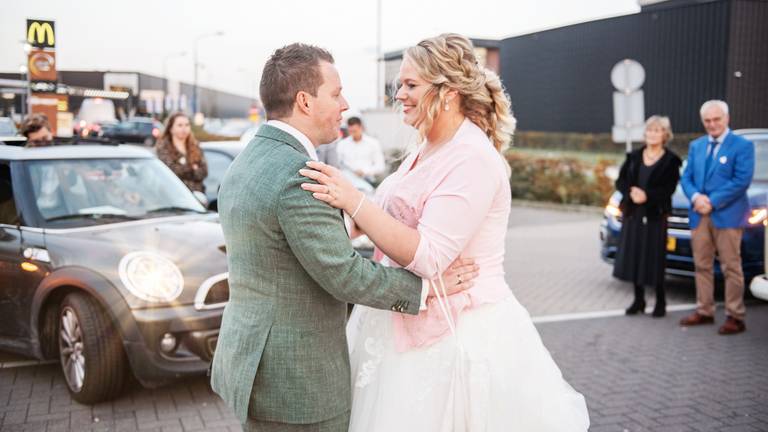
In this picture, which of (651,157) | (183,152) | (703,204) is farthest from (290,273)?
(183,152)

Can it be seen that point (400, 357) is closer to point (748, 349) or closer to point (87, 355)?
point (87, 355)

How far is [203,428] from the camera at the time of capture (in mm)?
4484

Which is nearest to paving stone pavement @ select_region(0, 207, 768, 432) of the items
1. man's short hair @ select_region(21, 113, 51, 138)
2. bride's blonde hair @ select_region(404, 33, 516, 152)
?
bride's blonde hair @ select_region(404, 33, 516, 152)

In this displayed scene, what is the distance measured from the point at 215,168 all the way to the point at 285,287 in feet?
24.7

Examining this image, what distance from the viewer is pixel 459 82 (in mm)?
2527

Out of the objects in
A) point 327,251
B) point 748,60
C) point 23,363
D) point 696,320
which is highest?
point 748,60

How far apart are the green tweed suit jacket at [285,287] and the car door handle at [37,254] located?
3094 mm

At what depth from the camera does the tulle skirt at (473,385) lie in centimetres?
248

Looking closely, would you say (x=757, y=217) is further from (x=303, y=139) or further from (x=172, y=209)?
(x=303, y=139)

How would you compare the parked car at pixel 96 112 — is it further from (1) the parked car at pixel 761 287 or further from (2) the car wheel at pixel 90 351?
(1) the parked car at pixel 761 287

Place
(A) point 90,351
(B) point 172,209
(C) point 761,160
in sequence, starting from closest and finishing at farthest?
1. (A) point 90,351
2. (B) point 172,209
3. (C) point 761,160

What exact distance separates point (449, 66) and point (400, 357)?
1038 mm

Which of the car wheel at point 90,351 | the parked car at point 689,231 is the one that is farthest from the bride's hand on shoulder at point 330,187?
the parked car at point 689,231

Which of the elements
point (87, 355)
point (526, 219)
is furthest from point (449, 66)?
point (526, 219)
